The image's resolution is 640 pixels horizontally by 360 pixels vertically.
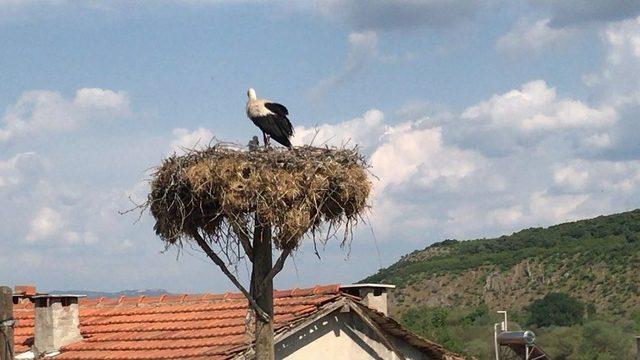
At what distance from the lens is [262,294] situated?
1201 cm

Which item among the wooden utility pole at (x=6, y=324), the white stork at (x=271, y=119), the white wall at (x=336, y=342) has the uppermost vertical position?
the white stork at (x=271, y=119)

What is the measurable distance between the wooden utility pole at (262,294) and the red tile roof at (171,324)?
3301 mm

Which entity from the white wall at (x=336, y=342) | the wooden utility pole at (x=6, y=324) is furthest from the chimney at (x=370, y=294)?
the wooden utility pole at (x=6, y=324)

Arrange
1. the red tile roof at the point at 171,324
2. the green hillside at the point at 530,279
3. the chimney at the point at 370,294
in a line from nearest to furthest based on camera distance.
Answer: the red tile roof at the point at 171,324
the chimney at the point at 370,294
the green hillside at the point at 530,279

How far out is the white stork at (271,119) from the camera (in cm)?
1314

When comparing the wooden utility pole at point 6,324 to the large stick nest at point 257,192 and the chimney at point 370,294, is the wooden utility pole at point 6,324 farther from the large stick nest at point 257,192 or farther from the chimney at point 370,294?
the chimney at point 370,294

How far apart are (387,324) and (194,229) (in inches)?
247

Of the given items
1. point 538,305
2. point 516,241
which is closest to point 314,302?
point 538,305

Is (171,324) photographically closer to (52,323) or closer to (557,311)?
(52,323)

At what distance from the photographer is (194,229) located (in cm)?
1220

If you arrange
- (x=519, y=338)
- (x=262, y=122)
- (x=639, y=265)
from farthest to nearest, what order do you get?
(x=639, y=265) < (x=519, y=338) < (x=262, y=122)

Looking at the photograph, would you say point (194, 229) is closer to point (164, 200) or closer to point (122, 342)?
point (164, 200)

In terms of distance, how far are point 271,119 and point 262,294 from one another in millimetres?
2199

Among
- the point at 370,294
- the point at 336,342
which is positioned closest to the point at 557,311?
the point at 370,294
